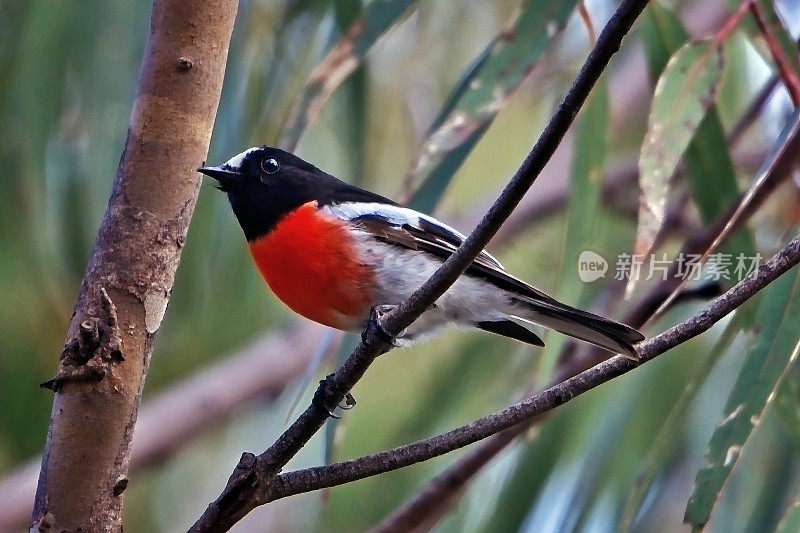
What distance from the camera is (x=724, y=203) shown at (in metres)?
2.69

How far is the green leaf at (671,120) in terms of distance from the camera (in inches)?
86.8

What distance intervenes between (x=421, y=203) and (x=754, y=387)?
3.16ft

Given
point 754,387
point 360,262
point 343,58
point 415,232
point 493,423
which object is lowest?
point 493,423

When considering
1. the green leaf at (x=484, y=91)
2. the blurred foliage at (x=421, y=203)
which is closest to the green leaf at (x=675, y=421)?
the blurred foliage at (x=421, y=203)

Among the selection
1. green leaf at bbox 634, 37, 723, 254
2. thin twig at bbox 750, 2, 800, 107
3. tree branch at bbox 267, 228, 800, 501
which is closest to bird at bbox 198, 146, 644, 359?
green leaf at bbox 634, 37, 723, 254

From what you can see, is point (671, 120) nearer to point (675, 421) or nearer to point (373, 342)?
point (675, 421)

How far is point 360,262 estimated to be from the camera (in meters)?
2.36

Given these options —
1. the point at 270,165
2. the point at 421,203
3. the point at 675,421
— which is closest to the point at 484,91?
the point at 421,203

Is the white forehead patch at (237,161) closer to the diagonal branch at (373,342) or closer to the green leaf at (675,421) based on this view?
the diagonal branch at (373,342)

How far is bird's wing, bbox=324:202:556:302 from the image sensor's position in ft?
7.95

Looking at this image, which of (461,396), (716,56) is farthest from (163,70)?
(461,396)

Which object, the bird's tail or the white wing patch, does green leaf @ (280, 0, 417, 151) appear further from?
the bird's tail

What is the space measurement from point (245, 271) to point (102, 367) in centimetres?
261

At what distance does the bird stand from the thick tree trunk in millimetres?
599
